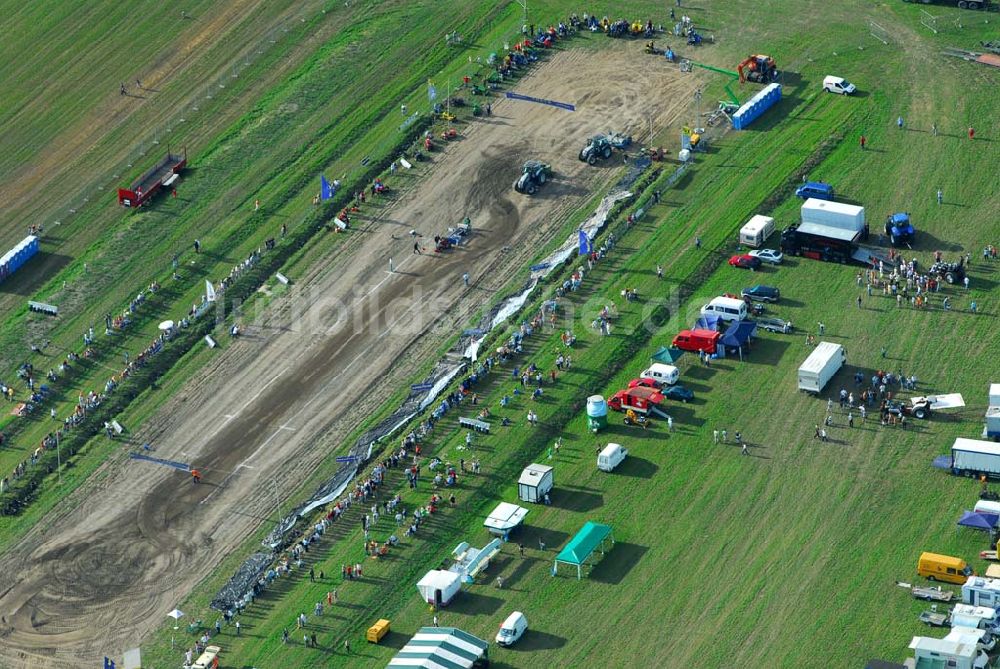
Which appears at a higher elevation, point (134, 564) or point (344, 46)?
point (344, 46)

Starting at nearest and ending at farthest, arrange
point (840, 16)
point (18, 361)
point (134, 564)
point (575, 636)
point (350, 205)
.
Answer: point (575, 636) < point (134, 564) < point (18, 361) < point (350, 205) < point (840, 16)

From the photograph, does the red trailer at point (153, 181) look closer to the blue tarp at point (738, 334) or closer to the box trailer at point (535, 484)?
the box trailer at point (535, 484)

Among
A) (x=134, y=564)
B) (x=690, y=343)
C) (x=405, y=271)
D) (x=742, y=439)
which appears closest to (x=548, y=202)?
(x=405, y=271)

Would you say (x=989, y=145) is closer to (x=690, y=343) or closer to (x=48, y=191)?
(x=690, y=343)

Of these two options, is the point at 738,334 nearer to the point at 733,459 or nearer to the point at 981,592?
the point at 733,459

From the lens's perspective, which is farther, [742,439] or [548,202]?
[548,202]

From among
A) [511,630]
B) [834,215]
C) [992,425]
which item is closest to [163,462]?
[511,630]

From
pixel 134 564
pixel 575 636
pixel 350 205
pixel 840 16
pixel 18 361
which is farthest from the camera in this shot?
pixel 840 16
